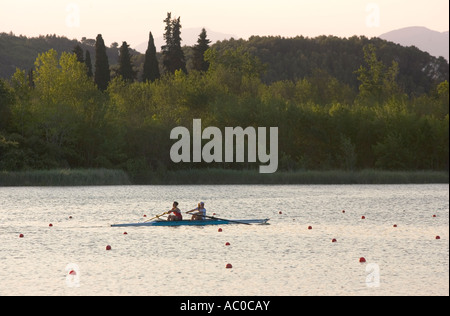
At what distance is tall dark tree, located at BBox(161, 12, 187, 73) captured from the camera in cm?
11812

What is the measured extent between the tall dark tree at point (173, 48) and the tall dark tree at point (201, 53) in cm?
220

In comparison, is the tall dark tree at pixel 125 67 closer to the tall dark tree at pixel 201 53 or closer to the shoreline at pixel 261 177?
the tall dark tree at pixel 201 53

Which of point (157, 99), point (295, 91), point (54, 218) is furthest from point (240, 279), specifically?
point (295, 91)

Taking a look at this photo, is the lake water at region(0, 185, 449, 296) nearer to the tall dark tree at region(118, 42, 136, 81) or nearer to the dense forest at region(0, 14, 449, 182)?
the dense forest at region(0, 14, 449, 182)

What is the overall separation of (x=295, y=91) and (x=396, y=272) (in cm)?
8741

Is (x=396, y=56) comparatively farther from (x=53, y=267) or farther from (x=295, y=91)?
(x=53, y=267)

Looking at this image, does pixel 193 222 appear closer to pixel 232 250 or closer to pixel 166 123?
pixel 232 250

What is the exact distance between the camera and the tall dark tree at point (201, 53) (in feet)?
395

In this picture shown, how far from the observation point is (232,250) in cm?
3009

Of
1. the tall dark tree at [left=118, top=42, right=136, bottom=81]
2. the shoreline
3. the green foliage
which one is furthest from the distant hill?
the shoreline

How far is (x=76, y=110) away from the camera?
3226 inches

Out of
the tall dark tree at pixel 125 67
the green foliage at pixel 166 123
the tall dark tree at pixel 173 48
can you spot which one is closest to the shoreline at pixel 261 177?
the green foliage at pixel 166 123

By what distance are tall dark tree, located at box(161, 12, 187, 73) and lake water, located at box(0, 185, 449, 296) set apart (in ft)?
214

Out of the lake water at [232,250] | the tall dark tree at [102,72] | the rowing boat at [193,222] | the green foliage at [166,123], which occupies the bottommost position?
the lake water at [232,250]
